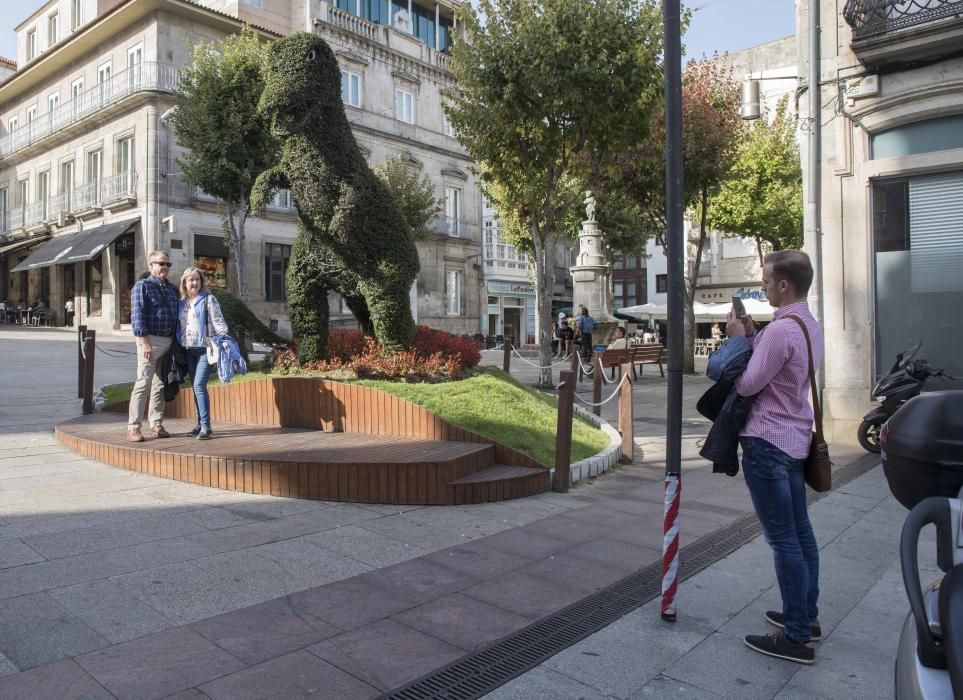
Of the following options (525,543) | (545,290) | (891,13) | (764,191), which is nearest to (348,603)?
(525,543)

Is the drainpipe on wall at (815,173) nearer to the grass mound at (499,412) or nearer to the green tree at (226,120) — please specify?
the grass mound at (499,412)

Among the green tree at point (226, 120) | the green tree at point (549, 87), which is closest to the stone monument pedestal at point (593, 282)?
the green tree at point (549, 87)

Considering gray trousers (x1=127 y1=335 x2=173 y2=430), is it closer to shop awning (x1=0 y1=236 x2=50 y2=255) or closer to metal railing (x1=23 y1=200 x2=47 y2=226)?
shop awning (x1=0 y1=236 x2=50 y2=255)

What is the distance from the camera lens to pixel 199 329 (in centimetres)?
648

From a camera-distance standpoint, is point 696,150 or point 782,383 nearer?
point 782,383

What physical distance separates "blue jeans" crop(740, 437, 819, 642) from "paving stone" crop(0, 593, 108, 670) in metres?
2.91

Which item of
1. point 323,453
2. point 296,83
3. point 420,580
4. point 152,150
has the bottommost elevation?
point 420,580

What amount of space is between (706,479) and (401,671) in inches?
193

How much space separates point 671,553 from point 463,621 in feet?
3.54

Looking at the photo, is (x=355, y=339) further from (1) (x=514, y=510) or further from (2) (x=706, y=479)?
(2) (x=706, y=479)

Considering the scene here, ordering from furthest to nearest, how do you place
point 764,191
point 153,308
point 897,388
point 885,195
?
point 764,191 → point 885,195 → point 897,388 → point 153,308

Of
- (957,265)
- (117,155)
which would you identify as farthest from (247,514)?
(117,155)

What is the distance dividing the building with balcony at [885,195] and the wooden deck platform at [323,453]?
17.9 ft

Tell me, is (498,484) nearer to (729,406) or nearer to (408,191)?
(729,406)
